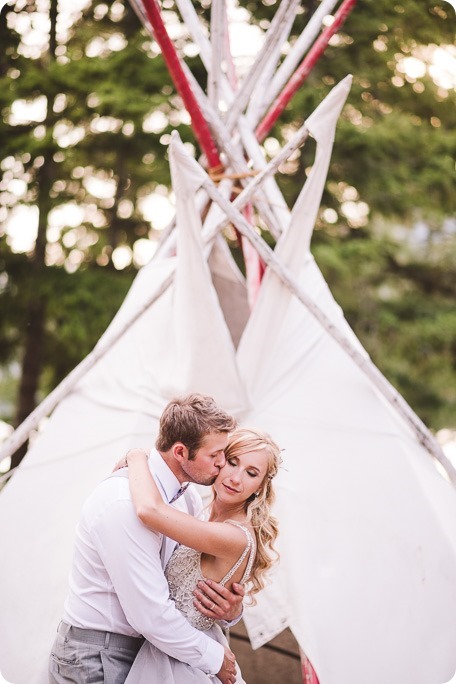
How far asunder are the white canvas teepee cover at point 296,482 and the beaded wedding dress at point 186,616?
797 mm

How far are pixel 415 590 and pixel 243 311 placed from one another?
1.97 metres

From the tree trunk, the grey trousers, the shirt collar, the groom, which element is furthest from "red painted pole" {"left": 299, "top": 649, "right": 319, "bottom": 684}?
the tree trunk

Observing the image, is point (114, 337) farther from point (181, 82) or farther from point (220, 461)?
point (220, 461)

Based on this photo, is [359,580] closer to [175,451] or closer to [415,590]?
[415,590]

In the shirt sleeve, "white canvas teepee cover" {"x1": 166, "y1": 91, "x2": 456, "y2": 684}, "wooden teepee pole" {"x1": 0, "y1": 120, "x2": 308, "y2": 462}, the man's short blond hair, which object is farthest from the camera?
"wooden teepee pole" {"x1": 0, "y1": 120, "x2": 308, "y2": 462}

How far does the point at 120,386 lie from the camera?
3695 millimetres

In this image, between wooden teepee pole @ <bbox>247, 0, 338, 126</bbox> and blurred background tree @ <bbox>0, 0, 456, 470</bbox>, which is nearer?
wooden teepee pole @ <bbox>247, 0, 338, 126</bbox>

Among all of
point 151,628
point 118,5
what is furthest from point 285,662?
point 118,5

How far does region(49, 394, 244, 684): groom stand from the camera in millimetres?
2023

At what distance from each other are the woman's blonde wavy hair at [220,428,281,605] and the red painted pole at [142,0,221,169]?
6.97 ft

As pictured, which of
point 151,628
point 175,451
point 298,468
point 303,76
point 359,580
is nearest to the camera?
point 151,628

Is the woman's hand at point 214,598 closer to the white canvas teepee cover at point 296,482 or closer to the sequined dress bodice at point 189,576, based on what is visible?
the sequined dress bodice at point 189,576

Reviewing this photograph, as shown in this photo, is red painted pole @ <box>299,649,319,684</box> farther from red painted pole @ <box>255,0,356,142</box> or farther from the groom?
red painted pole @ <box>255,0,356,142</box>

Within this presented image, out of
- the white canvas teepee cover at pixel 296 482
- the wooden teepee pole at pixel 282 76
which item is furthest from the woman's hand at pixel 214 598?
the wooden teepee pole at pixel 282 76
